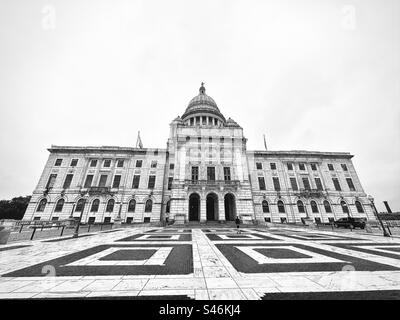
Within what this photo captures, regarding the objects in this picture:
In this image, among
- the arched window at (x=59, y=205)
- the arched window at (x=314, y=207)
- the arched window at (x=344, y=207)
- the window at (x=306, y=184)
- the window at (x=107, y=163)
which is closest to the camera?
the arched window at (x=59, y=205)

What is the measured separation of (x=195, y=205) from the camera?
3428cm

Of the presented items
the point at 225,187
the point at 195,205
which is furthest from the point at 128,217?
the point at 225,187

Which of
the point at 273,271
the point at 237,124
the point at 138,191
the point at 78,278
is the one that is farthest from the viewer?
the point at 237,124

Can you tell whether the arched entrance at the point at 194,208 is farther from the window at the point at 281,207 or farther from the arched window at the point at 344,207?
the arched window at the point at 344,207

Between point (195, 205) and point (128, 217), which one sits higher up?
point (195, 205)

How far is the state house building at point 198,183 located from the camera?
3098 cm

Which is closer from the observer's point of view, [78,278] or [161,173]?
[78,278]

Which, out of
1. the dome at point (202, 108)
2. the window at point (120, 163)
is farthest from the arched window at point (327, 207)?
the window at point (120, 163)

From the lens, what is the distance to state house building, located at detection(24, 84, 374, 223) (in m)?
31.0

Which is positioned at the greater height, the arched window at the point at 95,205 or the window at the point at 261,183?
the window at the point at 261,183

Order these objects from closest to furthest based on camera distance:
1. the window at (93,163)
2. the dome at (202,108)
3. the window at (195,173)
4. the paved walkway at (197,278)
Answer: the paved walkway at (197,278)
the window at (195,173)
the window at (93,163)
the dome at (202,108)

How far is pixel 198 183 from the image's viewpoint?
29969mm
